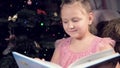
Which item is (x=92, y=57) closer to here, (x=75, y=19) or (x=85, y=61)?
(x=85, y=61)

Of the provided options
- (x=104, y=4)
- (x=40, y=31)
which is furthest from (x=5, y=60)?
(x=104, y=4)

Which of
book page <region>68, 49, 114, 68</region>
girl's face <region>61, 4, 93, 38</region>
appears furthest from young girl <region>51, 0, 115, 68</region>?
book page <region>68, 49, 114, 68</region>

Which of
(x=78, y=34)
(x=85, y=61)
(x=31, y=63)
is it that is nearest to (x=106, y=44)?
(x=78, y=34)

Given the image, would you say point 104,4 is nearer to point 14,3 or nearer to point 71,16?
point 14,3

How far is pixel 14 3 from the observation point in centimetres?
211

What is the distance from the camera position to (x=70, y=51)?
62.8 inches

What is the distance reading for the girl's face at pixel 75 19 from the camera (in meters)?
1.51

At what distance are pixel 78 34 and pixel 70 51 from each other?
11 cm

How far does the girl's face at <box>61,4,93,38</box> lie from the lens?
1506 millimetres

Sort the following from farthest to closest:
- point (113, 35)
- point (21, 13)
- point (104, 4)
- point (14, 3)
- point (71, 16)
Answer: point (104, 4), point (14, 3), point (21, 13), point (113, 35), point (71, 16)

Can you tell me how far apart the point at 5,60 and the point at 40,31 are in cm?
32

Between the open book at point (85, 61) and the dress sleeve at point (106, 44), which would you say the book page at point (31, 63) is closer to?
the open book at point (85, 61)

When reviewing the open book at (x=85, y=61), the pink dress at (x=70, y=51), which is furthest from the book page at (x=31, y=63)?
the pink dress at (x=70, y=51)

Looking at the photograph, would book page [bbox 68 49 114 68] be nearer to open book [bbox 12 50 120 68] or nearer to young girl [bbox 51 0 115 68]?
open book [bbox 12 50 120 68]
